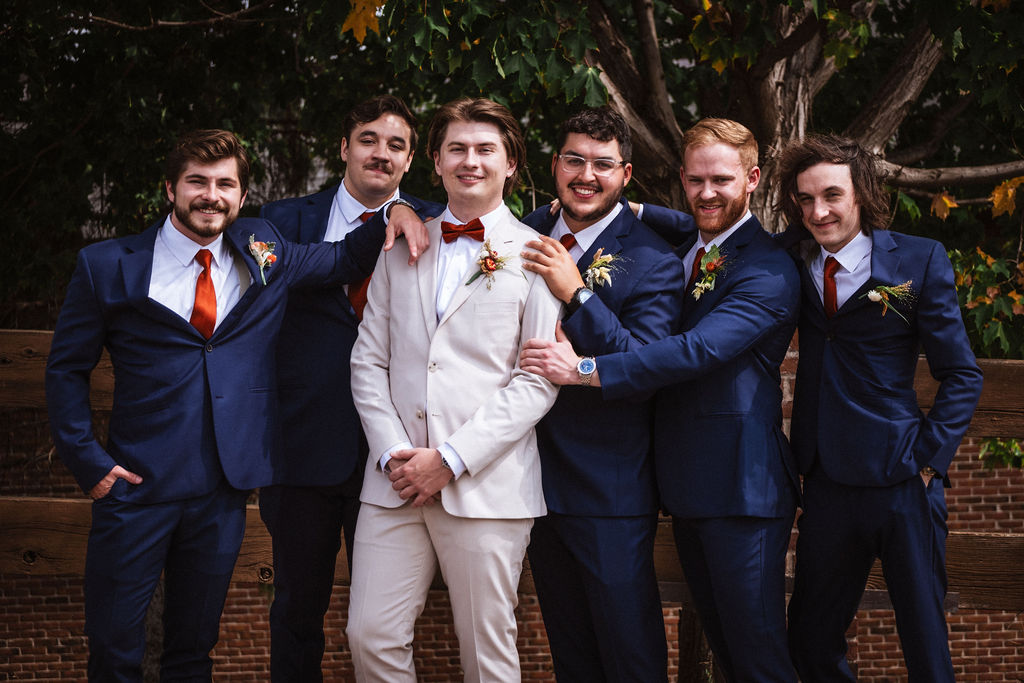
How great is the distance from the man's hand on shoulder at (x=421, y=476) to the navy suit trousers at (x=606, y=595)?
0.51m

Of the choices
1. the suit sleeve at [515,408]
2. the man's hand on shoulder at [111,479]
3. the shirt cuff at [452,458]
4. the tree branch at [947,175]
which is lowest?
the man's hand on shoulder at [111,479]

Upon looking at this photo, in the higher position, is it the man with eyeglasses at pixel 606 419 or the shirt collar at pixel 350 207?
the shirt collar at pixel 350 207

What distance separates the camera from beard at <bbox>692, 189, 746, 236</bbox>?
3467 mm

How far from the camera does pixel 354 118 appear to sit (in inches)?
159

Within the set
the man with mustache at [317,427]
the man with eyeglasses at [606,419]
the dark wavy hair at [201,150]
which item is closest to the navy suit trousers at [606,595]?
the man with eyeglasses at [606,419]

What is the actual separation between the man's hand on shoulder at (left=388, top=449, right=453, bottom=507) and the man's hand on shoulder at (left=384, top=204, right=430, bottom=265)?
0.67 meters

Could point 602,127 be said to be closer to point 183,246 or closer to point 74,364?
point 183,246

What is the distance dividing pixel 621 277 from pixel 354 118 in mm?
1383

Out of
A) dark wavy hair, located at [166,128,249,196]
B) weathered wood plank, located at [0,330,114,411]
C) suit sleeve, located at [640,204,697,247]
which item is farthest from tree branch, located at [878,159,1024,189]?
weathered wood plank, located at [0,330,114,411]

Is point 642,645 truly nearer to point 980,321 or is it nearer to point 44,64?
point 980,321

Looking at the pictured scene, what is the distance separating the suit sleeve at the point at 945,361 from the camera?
322 cm

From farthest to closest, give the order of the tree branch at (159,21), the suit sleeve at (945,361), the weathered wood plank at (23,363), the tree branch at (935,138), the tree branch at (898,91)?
the tree branch at (935,138), the tree branch at (159,21), the tree branch at (898,91), the weathered wood plank at (23,363), the suit sleeve at (945,361)

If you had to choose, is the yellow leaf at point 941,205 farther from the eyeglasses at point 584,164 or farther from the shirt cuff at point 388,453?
the shirt cuff at point 388,453

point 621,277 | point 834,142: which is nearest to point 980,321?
point 834,142
